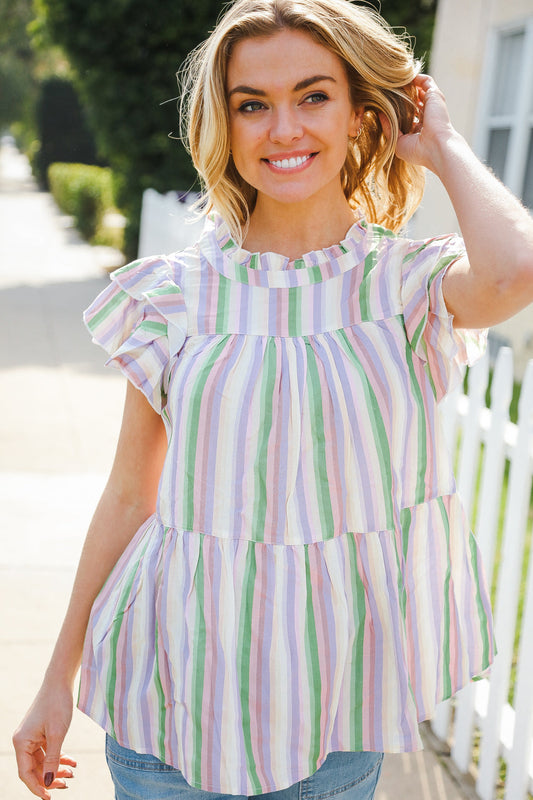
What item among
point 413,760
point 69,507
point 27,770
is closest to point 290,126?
point 27,770

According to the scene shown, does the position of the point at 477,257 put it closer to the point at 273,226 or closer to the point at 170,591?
the point at 273,226

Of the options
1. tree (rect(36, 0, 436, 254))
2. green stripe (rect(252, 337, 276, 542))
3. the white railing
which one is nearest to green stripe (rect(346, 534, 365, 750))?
green stripe (rect(252, 337, 276, 542))

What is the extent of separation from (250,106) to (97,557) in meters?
0.86

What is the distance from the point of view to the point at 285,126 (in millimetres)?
1626

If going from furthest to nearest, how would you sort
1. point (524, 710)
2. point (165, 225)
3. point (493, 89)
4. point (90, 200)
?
point (90, 200) < point (165, 225) < point (493, 89) < point (524, 710)

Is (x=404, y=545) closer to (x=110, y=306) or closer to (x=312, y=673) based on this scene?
(x=312, y=673)

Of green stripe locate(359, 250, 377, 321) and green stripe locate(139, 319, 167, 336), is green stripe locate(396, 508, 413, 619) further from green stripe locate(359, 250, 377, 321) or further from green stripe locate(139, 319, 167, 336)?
green stripe locate(139, 319, 167, 336)

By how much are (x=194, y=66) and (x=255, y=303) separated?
2.12ft

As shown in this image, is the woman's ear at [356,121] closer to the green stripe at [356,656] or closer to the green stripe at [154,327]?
the green stripe at [154,327]

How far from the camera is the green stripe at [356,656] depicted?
5.13 ft

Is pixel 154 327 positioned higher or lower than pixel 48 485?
higher

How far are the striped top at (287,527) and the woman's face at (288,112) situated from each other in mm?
152

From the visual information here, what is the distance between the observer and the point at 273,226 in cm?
176

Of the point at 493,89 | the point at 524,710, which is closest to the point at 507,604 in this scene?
the point at 524,710
